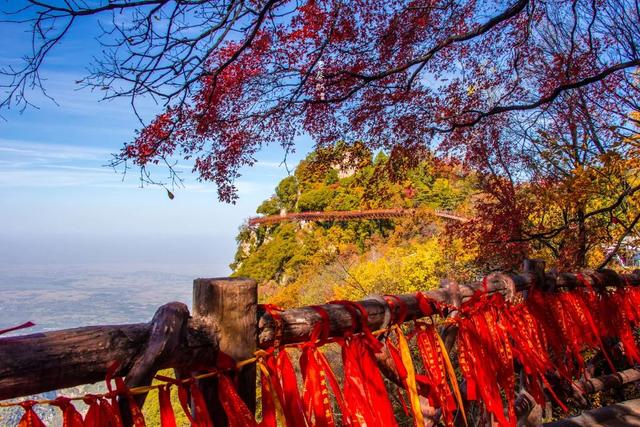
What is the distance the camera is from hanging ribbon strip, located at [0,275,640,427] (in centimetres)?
154

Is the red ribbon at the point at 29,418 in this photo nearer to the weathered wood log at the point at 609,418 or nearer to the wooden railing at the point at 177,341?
the wooden railing at the point at 177,341

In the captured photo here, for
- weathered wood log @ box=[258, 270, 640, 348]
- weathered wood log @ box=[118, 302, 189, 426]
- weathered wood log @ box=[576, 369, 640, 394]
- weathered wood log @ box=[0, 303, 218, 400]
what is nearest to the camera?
weathered wood log @ box=[0, 303, 218, 400]

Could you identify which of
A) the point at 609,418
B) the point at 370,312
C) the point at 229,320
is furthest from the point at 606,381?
the point at 229,320

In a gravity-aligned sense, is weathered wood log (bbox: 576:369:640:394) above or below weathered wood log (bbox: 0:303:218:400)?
below

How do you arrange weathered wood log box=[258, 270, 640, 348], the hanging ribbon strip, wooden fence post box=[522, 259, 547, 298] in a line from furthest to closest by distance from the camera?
wooden fence post box=[522, 259, 547, 298] < weathered wood log box=[258, 270, 640, 348] < the hanging ribbon strip

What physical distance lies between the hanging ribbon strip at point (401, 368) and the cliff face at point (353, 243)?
12.3 feet

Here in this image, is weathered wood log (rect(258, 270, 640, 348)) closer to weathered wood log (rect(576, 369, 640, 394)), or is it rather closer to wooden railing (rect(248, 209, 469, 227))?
weathered wood log (rect(576, 369, 640, 394))

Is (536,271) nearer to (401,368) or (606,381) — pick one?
(401,368)

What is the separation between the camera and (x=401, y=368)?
221 cm

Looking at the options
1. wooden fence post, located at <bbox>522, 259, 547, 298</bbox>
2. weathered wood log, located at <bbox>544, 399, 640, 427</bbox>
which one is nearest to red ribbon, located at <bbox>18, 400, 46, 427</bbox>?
wooden fence post, located at <bbox>522, 259, 547, 298</bbox>

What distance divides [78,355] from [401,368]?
1416mm

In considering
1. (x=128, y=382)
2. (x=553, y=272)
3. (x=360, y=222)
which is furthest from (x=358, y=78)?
(x=360, y=222)

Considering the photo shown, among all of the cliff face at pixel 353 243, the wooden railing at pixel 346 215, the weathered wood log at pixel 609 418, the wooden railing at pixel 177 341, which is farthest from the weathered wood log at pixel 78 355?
the wooden railing at pixel 346 215

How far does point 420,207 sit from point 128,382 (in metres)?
17.0
